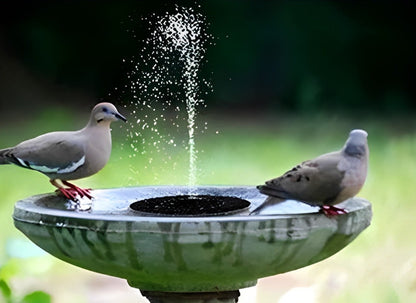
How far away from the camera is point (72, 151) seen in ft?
6.77

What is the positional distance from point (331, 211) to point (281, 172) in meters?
3.10

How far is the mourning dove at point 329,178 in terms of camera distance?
1.83 metres

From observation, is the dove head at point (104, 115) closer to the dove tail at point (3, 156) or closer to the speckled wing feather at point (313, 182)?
the dove tail at point (3, 156)

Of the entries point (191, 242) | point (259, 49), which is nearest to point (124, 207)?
point (191, 242)

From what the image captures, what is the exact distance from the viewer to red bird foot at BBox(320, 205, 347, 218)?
187 centimetres

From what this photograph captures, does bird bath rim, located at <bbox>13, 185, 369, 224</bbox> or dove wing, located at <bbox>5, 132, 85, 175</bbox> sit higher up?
dove wing, located at <bbox>5, 132, 85, 175</bbox>

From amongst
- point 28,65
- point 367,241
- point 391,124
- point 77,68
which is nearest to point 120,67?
point 77,68

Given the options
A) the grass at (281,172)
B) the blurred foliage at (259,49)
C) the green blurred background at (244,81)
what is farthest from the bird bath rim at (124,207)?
the blurred foliage at (259,49)

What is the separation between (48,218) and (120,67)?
4647mm

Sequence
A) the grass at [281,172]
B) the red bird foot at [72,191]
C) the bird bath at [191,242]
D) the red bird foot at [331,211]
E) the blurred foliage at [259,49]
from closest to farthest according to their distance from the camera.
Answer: the bird bath at [191,242] → the red bird foot at [331,211] → the red bird foot at [72,191] → the grass at [281,172] → the blurred foliage at [259,49]

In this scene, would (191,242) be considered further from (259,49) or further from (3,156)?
(259,49)

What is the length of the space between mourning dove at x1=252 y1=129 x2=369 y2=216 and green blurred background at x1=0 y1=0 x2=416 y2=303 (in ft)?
10.5

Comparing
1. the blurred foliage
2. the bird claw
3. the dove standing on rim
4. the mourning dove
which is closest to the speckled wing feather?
the mourning dove

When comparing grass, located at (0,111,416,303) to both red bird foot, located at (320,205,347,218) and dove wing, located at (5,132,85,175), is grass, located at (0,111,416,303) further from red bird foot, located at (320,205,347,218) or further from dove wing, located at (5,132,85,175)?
red bird foot, located at (320,205,347,218)
